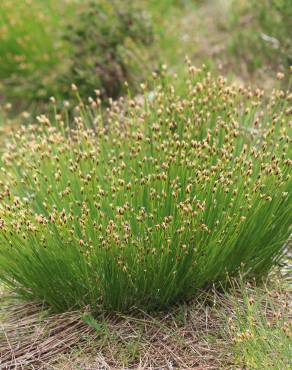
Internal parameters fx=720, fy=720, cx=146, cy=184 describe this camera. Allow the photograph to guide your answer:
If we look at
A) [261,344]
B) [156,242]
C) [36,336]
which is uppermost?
[156,242]

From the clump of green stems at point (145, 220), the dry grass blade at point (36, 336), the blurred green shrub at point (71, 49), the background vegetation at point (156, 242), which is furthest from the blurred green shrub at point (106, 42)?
the dry grass blade at point (36, 336)

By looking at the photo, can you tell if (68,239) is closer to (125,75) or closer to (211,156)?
(211,156)

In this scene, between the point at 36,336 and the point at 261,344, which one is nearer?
the point at 261,344

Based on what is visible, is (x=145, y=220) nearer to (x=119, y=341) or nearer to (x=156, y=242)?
(x=156, y=242)

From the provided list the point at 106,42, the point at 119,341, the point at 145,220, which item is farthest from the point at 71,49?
the point at 119,341

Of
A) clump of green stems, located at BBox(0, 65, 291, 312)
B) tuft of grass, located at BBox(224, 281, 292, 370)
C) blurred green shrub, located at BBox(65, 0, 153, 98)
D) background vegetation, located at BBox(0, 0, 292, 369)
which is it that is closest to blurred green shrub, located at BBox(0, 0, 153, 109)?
blurred green shrub, located at BBox(65, 0, 153, 98)

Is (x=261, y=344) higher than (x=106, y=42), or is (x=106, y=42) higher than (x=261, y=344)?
(x=261, y=344)

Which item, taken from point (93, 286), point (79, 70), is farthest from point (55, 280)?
point (79, 70)
